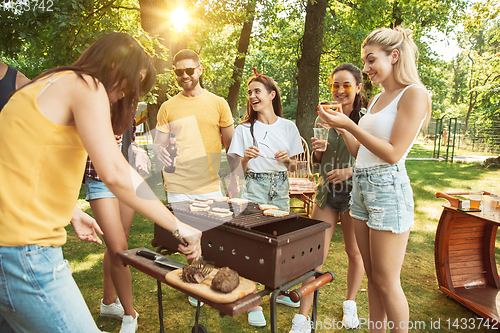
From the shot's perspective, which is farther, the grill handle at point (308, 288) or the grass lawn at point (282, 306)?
the grass lawn at point (282, 306)

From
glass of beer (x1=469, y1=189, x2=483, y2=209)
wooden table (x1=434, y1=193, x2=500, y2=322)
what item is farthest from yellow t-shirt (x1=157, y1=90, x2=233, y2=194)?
glass of beer (x1=469, y1=189, x2=483, y2=209)

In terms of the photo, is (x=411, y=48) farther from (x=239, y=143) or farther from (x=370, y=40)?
(x=239, y=143)

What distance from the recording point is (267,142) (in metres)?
3.18

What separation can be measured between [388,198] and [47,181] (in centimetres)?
190

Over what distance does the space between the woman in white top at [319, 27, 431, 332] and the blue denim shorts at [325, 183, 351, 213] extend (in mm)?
699

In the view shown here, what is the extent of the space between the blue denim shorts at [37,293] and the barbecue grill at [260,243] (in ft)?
3.05

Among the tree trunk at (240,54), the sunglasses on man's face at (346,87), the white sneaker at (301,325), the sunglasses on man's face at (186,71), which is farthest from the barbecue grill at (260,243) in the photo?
the tree trunk at (240,54)

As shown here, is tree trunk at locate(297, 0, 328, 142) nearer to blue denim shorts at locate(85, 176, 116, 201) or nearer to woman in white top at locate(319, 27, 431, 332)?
woman in white top at locate(319, 27, 431, 332)

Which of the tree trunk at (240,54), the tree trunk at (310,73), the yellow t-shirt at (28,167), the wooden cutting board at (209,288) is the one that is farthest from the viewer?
the tree trunk at (240,54)

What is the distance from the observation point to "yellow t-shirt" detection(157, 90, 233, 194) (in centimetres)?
338

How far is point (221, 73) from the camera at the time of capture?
1270cm

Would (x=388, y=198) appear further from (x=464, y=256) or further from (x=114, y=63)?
(x=464, y=256)

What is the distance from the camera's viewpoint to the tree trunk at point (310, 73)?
7836 millimetres

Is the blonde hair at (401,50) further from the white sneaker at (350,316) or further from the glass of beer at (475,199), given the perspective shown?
the white sneaker at (350,316)
